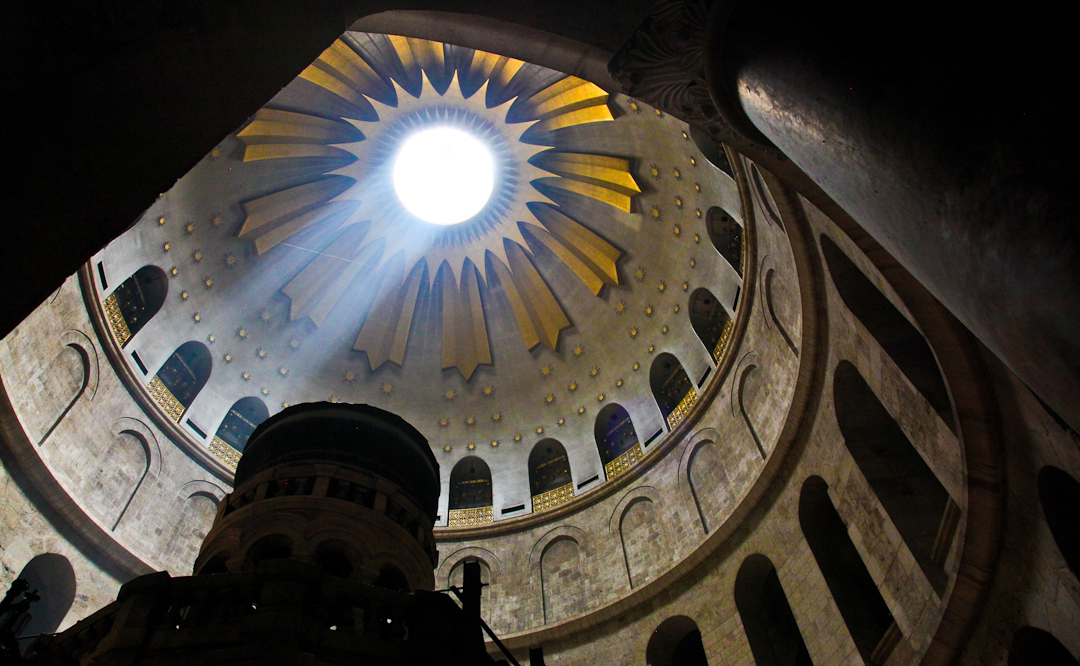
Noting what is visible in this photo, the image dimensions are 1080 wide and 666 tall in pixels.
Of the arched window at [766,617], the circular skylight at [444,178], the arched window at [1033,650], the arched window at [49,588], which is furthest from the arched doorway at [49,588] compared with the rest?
the arched window at [1033,650]

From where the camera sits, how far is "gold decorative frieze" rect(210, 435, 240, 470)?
1622cm

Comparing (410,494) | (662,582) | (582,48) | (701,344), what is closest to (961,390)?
(582,48)

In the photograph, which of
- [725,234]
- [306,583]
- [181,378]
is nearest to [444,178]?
[181,378]

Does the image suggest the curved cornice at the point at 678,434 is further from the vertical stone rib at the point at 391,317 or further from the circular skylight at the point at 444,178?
the circular skylight at the point at 444,178

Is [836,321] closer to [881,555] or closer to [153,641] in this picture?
[881,555]

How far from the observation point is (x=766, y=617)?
37.7ft

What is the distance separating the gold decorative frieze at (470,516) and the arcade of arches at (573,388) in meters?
0.11

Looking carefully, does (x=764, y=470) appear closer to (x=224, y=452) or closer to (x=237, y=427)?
(x=224, y=452)

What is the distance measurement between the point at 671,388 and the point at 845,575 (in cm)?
722

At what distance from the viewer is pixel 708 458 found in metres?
14.1

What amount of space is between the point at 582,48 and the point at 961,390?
520 centimetres

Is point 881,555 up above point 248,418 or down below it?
below

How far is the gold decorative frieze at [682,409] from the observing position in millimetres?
15494

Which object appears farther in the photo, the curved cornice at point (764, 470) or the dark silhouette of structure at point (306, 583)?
the curved cornice at point (764, 470)
